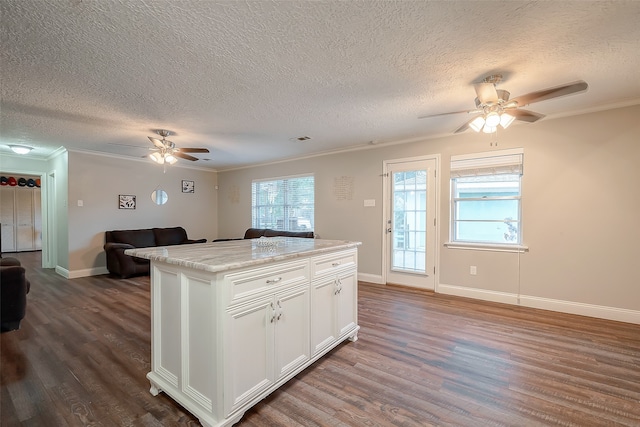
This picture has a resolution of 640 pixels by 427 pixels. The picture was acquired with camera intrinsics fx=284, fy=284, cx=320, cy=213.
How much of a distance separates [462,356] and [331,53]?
2.65 meters

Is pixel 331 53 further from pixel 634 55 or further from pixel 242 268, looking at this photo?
pixel 634 55

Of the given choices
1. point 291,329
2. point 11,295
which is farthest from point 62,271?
point 291,329

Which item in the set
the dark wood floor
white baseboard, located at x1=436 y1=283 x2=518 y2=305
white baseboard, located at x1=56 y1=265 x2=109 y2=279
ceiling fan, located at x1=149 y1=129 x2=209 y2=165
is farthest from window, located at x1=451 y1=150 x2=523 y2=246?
white baseboard, located at x1=56 y1=265 x2=109 y2=279

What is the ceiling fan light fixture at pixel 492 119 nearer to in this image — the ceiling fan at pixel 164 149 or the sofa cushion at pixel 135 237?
the ceiling fan at pixel 164 149

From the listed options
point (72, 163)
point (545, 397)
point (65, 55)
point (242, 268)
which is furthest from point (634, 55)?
point (72, 163)

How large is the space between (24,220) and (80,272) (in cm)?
578

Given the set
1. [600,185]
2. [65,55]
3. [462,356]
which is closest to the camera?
[65,55]

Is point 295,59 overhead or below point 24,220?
overhead

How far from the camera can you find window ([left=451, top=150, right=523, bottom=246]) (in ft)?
12.2

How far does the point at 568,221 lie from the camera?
3379 millimetres

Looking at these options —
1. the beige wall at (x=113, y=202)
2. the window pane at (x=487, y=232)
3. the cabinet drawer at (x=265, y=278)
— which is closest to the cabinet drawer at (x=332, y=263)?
the cabinet drawer at (x=265, y=278)

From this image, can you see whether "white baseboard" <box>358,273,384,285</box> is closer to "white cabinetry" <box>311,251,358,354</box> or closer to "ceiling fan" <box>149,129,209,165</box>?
"white cabinetry" <box>311,251,358,354</box>

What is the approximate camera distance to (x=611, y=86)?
8.73 ft

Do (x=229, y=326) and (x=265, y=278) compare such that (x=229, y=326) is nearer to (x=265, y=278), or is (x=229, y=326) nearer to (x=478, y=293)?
(x=265, y=278)
